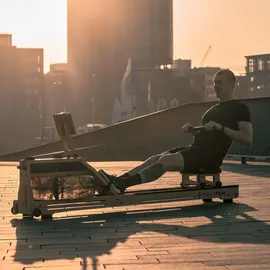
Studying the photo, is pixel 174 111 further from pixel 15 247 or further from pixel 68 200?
pixel 15 247

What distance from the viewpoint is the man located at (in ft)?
29.2

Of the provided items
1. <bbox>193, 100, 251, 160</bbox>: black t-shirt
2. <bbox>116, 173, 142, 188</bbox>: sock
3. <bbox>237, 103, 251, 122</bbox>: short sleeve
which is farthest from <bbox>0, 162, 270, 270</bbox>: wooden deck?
<bbox>237, 103, 251, 122</bbox>: short sleeve

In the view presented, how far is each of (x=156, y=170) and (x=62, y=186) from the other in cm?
114

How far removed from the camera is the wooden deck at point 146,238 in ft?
18.2

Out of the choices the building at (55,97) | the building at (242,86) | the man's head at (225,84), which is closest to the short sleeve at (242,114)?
the man's head at (225,84)

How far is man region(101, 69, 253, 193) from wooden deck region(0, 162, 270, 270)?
20.4 inches

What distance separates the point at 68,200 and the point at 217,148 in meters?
1.98

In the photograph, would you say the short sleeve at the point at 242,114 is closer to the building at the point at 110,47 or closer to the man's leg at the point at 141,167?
the man's leg at the point at 141,167

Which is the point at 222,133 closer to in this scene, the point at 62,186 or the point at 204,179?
the point at 204,179

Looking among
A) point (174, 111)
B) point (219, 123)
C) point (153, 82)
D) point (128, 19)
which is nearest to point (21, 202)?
point (219, 123)

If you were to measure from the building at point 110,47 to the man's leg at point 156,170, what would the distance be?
15628cm

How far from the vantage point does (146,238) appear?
6699 millimetres

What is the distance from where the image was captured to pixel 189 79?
16875 centimetres

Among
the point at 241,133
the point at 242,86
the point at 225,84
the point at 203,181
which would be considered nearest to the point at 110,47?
the point at 242,86
